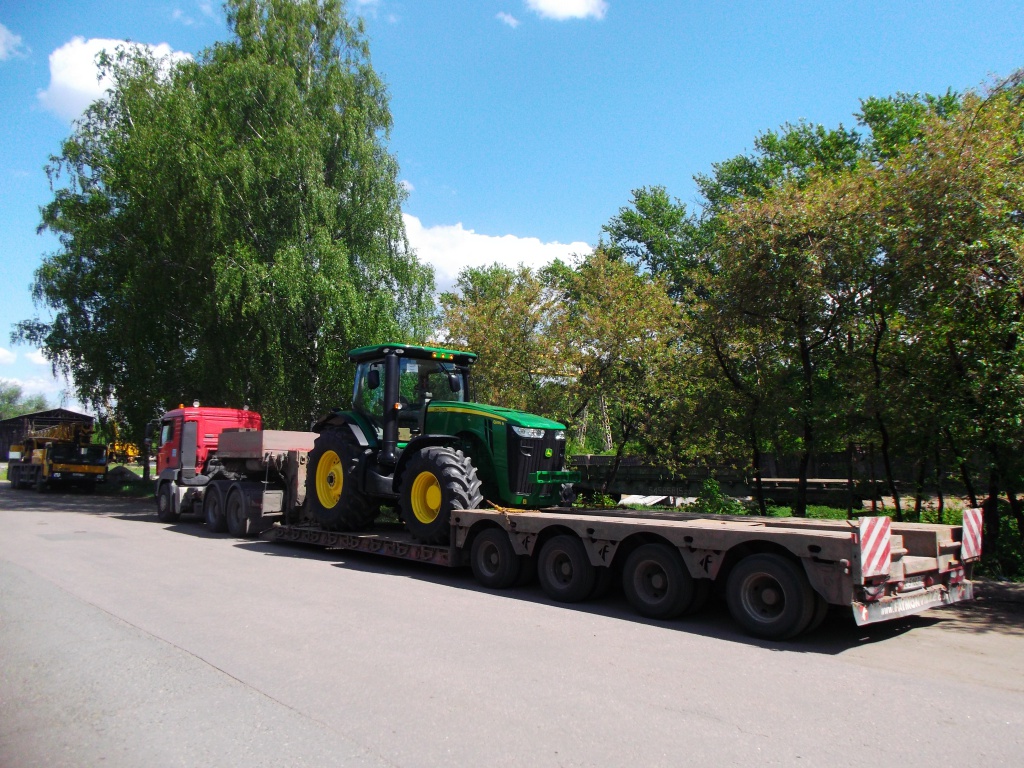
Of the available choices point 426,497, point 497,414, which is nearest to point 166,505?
point 426,497

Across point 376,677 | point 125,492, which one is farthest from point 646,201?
point 376,677

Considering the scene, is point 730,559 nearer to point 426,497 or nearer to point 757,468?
point 426,497

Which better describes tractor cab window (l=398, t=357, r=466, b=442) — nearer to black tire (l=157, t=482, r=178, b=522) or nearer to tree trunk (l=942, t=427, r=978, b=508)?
tree trunk (l=942, t=427, r=978, b=508)

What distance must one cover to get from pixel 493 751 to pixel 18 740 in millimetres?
3034

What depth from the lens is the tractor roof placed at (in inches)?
484

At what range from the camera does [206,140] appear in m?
23.6

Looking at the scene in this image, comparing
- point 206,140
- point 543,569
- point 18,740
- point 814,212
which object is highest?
point 206,140

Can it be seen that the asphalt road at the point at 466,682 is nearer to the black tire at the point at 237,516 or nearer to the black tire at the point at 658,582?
the black tire at the point at 658,582

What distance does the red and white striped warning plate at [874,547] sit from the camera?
6.73 metres

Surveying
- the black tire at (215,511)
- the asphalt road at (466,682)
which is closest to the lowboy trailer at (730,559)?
the asphalt road at (466,682)

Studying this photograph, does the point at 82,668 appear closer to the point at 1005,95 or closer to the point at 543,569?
the point at 543,569

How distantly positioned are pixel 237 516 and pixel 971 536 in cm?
1342

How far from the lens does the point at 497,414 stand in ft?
37.1

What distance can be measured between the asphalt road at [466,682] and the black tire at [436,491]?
1.13 meters
